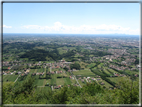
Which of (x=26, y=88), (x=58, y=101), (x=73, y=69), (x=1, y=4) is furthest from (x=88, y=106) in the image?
(x=73, y=69)

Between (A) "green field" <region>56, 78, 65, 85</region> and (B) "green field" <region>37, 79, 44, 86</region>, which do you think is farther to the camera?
(A) "green field" <region>56, 78, 65, 85</region>

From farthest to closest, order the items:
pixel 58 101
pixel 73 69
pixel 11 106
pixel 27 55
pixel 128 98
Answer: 1. pixel 27 55
2. pixel 73 69
3. pixel 58 101
4. pixel 128 98
5. pixel 11 106

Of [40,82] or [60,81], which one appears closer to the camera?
[40,82]

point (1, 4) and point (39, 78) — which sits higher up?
point (1, 4)

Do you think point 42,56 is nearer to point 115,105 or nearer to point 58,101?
point 58,101

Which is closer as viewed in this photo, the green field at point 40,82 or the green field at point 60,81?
the green field at point 40,82

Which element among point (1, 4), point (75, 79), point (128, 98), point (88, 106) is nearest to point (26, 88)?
point (88, 106)

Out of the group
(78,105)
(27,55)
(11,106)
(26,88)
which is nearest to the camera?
(11,106)

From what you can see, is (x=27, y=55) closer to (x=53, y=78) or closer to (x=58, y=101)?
(x=53, y=78)

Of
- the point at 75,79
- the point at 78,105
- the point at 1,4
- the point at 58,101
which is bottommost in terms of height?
the point at 75,79

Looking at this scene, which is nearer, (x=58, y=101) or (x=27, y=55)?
(x=58, y=101)
